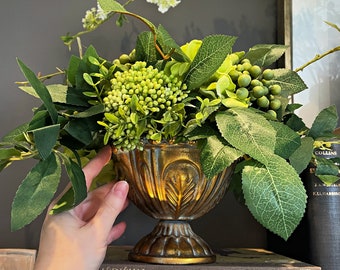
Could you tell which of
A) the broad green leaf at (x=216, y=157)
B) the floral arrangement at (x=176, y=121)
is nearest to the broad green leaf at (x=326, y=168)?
the floral arrangement at (x=176, y=121)

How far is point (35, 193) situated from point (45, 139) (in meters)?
0.08

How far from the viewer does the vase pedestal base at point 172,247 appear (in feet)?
2.75

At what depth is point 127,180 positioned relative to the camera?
0.84 metres

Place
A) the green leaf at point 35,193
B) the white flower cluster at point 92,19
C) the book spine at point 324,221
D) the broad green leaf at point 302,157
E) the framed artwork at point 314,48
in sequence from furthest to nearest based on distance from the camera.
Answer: the framed artwork at point 314,48 → the white flower cluster at point 92,19 → the book spine at point 324,221 → the broad green leaf at point 302,157 → the green leaf at point 35,193

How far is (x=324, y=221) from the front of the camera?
91 centimetres

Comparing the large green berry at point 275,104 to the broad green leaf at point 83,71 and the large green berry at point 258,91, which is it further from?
the broad green leaf at point 83,71

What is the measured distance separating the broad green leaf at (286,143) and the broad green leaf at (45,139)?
328 millimetres

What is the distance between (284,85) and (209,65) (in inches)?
7.1

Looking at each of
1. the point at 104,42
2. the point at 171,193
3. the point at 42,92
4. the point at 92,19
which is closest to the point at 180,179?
the point at 171,193

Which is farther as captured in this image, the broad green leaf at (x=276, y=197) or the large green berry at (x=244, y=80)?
the large green berry at (x=244, y=80)

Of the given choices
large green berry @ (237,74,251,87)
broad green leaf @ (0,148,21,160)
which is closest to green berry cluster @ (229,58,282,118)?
large green berry @ (237,74,251,87)

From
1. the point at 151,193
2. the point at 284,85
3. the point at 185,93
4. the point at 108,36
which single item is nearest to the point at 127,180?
the point at 151,193

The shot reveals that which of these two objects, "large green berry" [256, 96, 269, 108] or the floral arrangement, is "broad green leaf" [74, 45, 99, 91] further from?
"large green berry" [256, 96, 269, 108]

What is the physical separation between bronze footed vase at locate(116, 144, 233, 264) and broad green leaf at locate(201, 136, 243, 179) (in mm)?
65
